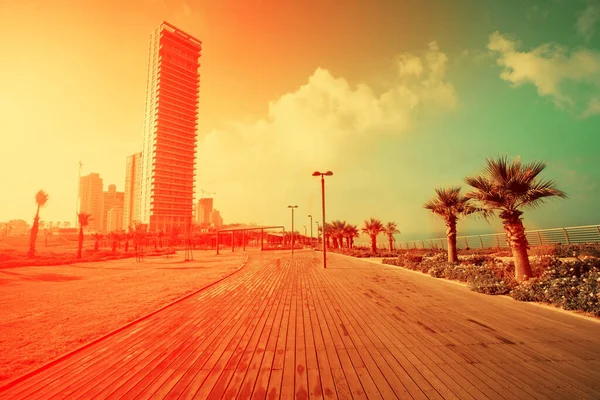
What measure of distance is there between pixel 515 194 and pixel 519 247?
7.76ft

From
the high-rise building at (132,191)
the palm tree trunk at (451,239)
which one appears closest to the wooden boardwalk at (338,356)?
the palm tree trunk at (451,239)

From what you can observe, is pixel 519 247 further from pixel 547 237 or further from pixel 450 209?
pixel 547 237

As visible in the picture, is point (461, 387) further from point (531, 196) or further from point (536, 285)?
point (531, 196)

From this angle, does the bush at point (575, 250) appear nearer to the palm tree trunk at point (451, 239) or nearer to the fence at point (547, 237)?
the fence at point (547, 237)

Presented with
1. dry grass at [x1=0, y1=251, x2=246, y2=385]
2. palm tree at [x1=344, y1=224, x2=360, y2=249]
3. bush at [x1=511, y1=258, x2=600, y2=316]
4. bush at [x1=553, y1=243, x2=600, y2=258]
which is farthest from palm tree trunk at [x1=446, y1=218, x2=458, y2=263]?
palm tree at [x1=344, y1=224, x2=360, y2=249]

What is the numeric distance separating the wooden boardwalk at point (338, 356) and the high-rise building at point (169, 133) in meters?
147

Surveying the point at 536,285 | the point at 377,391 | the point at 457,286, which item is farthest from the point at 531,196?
the point at 377,391

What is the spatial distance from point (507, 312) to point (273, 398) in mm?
8144

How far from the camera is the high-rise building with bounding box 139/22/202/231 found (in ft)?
468

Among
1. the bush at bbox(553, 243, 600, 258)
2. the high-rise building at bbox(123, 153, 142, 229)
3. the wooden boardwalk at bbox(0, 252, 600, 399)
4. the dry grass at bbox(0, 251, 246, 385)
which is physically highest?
the high-rise building at bbox(123, 153, 142, 229)

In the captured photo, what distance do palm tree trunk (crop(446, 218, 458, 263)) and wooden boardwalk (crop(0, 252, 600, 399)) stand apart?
9.51 meters

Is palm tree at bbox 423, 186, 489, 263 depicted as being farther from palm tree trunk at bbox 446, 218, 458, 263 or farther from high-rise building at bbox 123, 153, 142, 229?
high-rise building at bbox 123, 153, 142, 229

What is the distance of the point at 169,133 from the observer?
493 feet

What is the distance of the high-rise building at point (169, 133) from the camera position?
143 m
